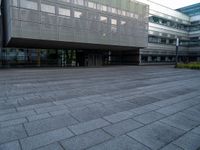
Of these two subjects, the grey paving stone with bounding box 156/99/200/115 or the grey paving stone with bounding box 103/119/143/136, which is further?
the grey paving stone with bounding box 156/99/200/115

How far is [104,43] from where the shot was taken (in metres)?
26.0

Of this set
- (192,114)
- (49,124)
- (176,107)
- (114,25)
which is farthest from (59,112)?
(114,25)

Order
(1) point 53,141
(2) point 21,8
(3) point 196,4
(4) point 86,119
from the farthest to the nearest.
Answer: (3) point 196,4
(2) point 21,8
(4) point 86,119
(1) point 53,141

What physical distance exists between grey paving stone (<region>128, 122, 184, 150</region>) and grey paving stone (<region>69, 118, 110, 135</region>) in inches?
32.0

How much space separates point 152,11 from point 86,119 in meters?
38.1

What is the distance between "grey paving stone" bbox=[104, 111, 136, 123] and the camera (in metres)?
4.29

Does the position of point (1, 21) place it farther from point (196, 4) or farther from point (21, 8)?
point (196, 4)

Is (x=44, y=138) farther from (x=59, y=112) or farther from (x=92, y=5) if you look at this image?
(x=92, y=5)

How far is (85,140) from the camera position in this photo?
3.19m

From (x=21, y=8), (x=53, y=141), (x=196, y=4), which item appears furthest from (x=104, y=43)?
(x=196, y=4)

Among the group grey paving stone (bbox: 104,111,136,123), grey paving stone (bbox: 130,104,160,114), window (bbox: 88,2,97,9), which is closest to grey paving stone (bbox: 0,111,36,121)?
grey paving stone (bbox: 104,111,136,123)

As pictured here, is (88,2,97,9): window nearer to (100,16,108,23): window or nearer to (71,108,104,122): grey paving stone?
(100,16,108,23): window

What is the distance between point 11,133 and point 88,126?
1748 millimetres

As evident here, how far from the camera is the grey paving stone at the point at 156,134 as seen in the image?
316cm
